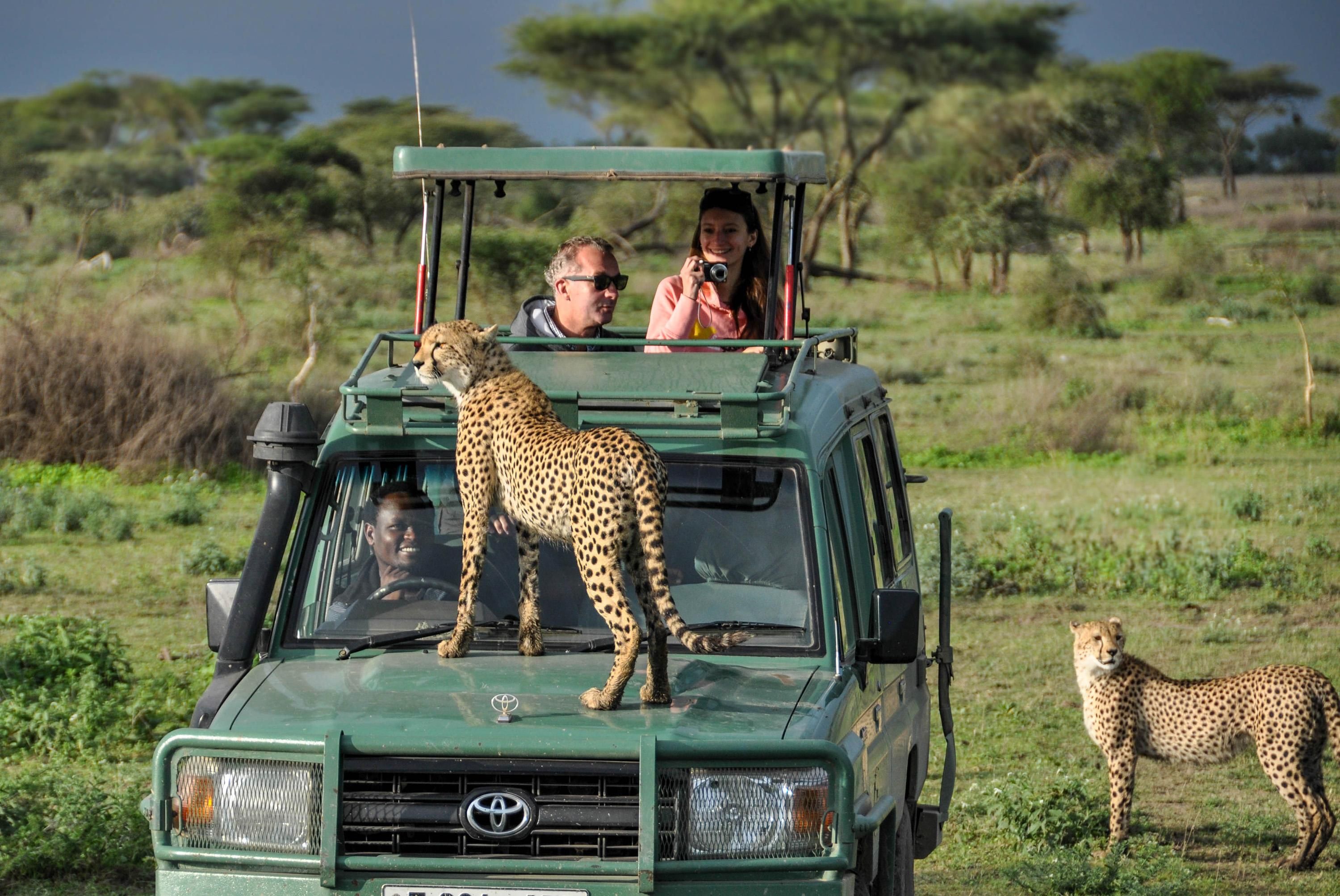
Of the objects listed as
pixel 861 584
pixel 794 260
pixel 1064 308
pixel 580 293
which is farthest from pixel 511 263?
pixel 861 584

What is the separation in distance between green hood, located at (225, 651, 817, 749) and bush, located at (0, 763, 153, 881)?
2082 millimetres

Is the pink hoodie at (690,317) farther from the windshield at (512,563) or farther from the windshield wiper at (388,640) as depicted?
the windshield wiper at (388,640)

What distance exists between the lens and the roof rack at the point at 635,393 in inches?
163

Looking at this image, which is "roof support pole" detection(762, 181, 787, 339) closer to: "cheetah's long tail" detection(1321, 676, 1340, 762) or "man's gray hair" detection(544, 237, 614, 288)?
"man's gray hair" detection(544, 237, 614, 288)

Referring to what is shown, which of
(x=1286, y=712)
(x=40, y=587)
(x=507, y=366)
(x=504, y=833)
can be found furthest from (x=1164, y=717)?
(x=40, y=587)

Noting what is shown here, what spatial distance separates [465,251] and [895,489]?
1.51 meters

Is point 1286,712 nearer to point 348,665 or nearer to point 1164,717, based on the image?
point 1164,717

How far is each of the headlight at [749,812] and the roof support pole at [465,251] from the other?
2346mm

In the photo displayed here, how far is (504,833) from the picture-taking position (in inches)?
133

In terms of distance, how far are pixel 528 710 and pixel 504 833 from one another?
0.26m

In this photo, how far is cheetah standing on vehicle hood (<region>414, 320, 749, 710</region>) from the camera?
3639mm

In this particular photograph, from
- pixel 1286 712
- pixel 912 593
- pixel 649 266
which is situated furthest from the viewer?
pixel 649 266

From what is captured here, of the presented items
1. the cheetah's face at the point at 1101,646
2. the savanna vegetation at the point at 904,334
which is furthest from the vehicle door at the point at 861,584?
the cheetah's face at the point at 1101,646

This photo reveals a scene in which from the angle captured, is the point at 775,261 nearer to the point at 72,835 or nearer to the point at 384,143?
the point at 72,835
